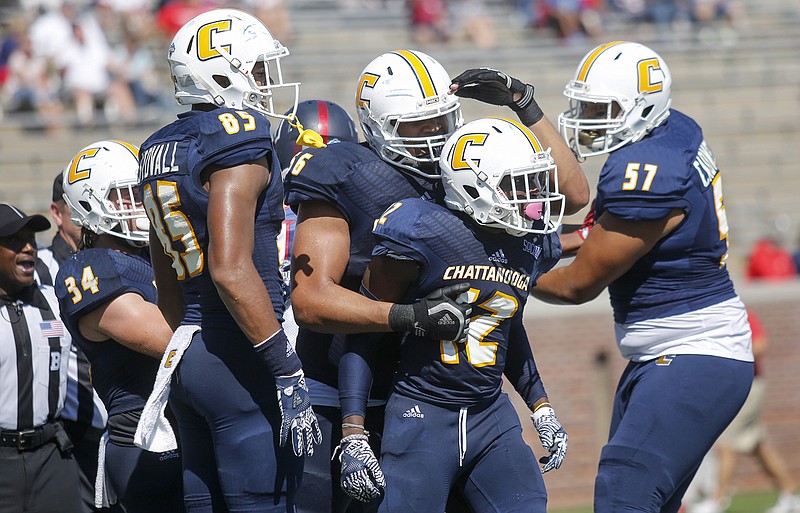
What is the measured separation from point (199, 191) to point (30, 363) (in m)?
1.74

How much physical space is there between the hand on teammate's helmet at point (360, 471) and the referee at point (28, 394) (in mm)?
1759

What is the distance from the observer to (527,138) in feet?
12.9

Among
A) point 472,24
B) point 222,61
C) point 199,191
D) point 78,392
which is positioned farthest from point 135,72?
point 199,191

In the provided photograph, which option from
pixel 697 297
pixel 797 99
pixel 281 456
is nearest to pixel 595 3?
pixel 797 99

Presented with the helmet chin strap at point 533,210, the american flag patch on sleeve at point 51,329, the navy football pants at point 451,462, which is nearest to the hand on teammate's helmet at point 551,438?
the navy football pants at point 451,462

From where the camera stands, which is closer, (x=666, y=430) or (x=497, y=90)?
(x=666, y=430)

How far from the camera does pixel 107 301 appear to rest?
4141 mm

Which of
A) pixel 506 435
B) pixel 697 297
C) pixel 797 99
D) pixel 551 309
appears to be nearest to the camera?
pixel 506 435

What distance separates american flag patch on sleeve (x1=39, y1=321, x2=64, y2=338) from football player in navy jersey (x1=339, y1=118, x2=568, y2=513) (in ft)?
5.68

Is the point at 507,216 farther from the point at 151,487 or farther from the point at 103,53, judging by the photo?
the point at 103,53

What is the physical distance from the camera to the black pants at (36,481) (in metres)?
4.86

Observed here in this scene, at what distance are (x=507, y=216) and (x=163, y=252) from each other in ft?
3.92

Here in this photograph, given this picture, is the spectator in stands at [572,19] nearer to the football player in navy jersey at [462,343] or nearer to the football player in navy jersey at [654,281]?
the football player in navy jersey at [654,281]

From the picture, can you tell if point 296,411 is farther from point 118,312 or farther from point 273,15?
point 273,15
